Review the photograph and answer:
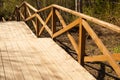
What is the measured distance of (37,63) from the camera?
18.0 feet

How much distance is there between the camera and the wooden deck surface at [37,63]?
4763 millimetres

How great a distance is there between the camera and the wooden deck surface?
4.76 m

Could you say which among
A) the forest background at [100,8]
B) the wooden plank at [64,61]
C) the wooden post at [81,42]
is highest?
the wooden post at [81,42]

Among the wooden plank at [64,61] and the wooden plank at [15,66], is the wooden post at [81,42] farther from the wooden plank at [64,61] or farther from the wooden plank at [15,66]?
the wooden plank at [15,66]

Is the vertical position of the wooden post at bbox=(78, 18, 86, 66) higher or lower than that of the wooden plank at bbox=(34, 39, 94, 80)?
higher

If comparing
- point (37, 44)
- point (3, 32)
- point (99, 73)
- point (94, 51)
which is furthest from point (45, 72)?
point (3, 32)

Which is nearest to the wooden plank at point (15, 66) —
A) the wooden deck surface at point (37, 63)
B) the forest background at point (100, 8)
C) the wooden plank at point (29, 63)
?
the wooden deck surface at point (37, 63)

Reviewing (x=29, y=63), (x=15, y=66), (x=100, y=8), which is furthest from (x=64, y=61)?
(x=100, y=8)

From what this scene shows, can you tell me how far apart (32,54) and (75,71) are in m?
1.56

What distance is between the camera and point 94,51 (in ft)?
29.7

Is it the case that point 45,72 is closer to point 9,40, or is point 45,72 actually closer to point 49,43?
point 49,43

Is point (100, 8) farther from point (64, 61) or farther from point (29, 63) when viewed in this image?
point (29, 63)

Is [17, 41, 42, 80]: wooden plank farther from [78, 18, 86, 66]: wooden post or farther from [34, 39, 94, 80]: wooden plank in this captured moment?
[78, 18, 86, 66]: wooden post

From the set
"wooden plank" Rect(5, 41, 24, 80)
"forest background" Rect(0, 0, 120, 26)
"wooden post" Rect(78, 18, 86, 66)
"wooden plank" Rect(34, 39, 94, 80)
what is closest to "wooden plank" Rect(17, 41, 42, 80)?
"wooden plank" Rect(5, 41, 24, 80)
